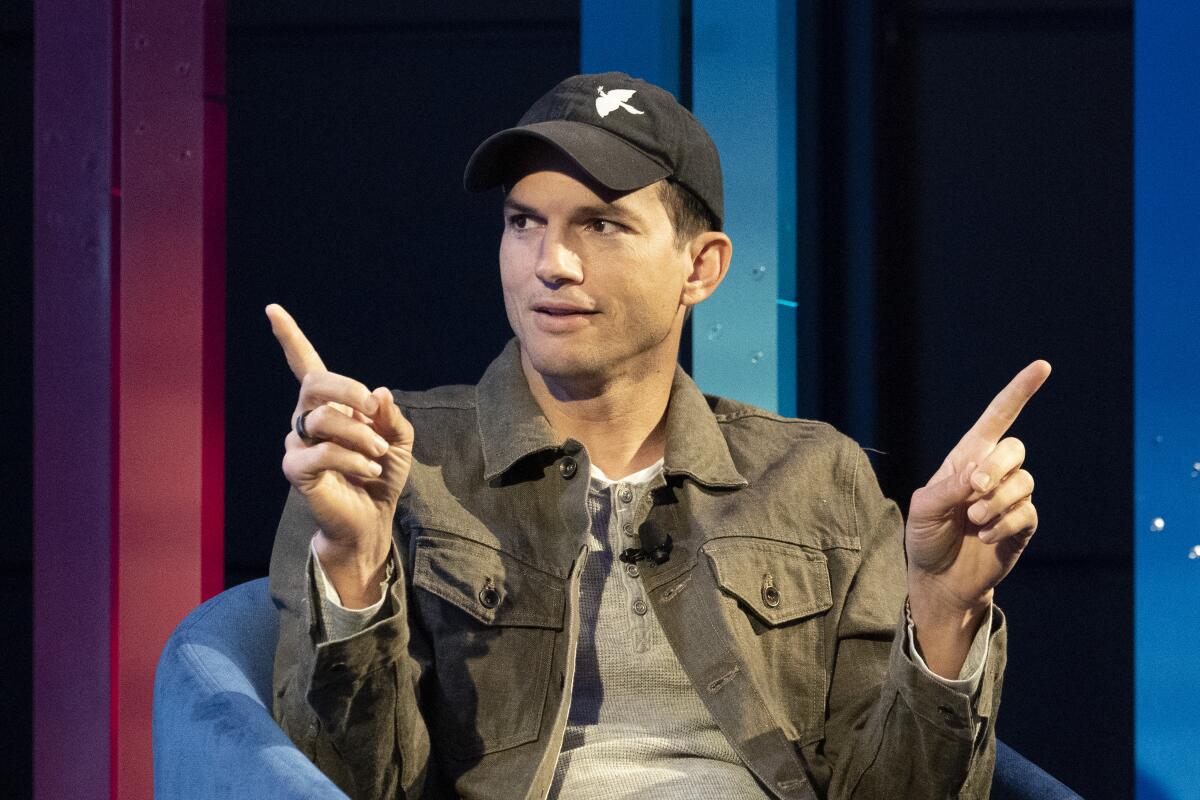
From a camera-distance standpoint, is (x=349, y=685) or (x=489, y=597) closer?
(x=349, y=685)

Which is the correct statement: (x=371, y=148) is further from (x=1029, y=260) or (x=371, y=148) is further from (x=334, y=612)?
(x=334, y=612)

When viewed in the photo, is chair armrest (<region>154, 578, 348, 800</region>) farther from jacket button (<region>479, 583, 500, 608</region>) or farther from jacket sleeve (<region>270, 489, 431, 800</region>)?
jacket button (<region>479, 583, 500, 608</region>)

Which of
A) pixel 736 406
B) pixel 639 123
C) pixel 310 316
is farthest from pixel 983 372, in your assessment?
pixel 310 316

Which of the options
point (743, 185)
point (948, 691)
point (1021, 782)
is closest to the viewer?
point (948, 691)

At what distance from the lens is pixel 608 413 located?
1.85 m

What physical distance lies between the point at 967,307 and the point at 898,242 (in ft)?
0.57

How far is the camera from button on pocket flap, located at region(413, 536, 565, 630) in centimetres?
167

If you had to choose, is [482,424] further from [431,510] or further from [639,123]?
[639,123]

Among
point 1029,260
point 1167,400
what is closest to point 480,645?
point 1167,400

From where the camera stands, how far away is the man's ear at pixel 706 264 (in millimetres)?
1893

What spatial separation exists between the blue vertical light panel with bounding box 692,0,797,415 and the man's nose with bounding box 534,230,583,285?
531mm

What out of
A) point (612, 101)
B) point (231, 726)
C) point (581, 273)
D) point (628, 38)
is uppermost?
point (628, 38)

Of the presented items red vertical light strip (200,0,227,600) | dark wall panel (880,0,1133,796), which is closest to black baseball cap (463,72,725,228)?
red vertical light strip (200,0,227,600)

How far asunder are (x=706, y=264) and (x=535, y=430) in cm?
35
